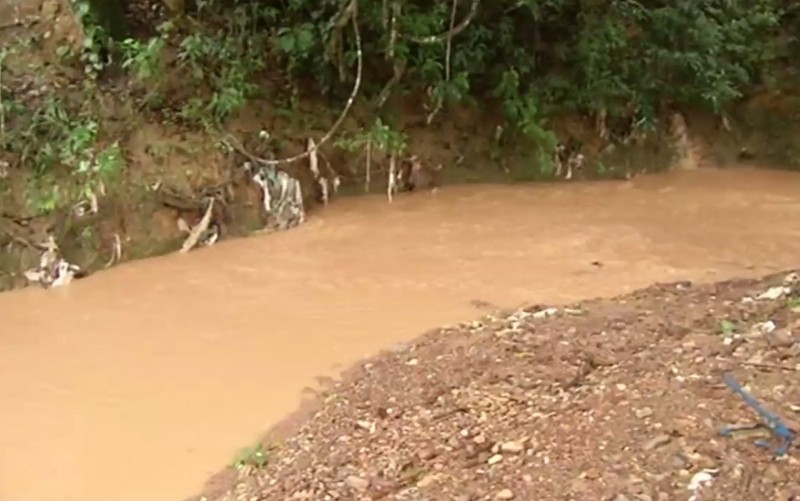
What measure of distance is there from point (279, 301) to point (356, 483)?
103 inches

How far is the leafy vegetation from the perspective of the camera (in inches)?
286

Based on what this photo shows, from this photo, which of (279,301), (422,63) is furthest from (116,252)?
(422,63)

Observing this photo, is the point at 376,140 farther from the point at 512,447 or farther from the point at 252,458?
the point at 512,447

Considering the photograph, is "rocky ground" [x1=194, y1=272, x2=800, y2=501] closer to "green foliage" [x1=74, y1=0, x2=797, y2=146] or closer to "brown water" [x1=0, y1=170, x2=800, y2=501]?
"brown water" [x1=0, y1=170, x2=800, y2=501]

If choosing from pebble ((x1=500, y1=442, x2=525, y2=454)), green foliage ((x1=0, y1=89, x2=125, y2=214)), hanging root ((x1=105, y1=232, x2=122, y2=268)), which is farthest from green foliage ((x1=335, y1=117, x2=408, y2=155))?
pebble ((x1=500, y1=442, x2=525, y2=454))

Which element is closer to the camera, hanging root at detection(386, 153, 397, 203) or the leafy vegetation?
the leafy vegetation

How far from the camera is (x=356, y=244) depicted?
702 centimetres

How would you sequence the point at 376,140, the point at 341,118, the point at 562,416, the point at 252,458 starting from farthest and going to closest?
the point at 341,118, the point at 376,140, the point at 252,458, the point at 562,416

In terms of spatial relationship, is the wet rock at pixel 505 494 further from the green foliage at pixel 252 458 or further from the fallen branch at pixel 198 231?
the fallen branch at pixel 198 231

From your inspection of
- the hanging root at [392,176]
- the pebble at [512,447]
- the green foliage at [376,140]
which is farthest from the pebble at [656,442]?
the hanging root at [392,176]

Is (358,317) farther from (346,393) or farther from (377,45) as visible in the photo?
(377,45)

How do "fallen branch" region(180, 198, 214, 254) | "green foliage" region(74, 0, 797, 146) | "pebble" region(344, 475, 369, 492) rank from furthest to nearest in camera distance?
"green foliage" region(74, 0, 797, 146) < "fallen branch" region(180, 198, 214, 254) < "pebble" region(344, 475, 369, 492)

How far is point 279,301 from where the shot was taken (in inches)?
230

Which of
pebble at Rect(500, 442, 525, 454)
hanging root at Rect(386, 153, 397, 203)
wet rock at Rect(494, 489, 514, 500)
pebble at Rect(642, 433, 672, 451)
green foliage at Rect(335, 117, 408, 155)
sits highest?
green foliage at Rect(335, 117, 408, 155)
